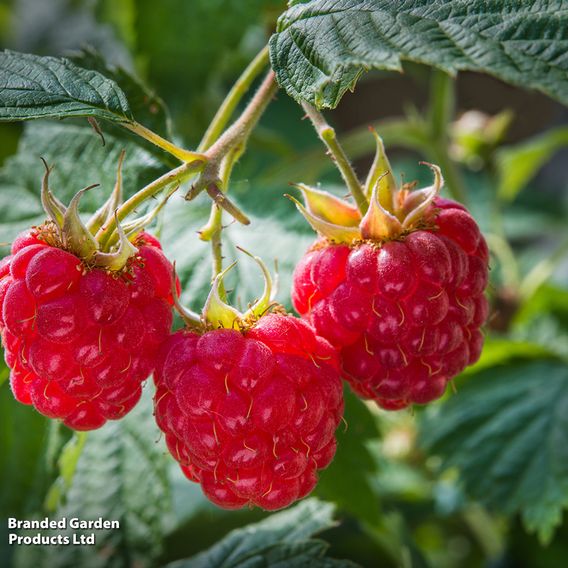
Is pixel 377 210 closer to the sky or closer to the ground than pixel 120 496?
closer to the sky

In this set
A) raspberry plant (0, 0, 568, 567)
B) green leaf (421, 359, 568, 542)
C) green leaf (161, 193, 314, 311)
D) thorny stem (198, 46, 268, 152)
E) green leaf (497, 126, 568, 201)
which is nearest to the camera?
raspberry plant (0, 0, 568, 567)

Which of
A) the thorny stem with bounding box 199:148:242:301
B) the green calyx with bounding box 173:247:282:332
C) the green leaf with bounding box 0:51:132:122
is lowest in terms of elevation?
the green calyx with bounding box 173:247:282:332

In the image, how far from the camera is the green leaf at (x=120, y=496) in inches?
35.5

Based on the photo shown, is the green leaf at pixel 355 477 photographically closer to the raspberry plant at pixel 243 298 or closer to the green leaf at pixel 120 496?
the raspberry plant at pixel 243 298

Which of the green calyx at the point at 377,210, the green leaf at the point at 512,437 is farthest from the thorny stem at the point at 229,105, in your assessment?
the green leaf at the point at 512,437

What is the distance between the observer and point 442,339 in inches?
24.3

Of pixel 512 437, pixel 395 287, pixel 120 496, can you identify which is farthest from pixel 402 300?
pixel 512 437

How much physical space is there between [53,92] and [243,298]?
298 mm

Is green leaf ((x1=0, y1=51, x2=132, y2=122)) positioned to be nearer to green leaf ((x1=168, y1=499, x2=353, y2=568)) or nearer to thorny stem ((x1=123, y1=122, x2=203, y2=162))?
thorny stem ((x1=123, y1=122, x2=203, y2=162))

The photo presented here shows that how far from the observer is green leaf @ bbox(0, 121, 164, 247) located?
78 centimetres

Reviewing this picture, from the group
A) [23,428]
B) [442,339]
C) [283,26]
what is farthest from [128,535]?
[283,26]

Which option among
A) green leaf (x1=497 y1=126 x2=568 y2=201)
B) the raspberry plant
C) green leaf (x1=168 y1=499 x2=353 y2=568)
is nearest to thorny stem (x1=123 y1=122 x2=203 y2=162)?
the raspberry plant

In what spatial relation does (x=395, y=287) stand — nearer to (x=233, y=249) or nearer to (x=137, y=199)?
(x=137, y=199)

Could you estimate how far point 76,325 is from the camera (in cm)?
56
